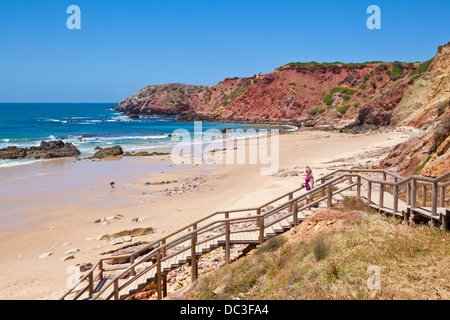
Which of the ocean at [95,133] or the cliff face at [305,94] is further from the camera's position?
the cliff face at [305,94]

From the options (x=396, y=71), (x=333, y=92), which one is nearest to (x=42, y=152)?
(x=333, y=92)

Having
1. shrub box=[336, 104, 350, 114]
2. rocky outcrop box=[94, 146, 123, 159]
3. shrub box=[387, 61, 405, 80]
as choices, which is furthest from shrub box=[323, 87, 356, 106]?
rocky outcrop box=[94, 146, 123, 159]

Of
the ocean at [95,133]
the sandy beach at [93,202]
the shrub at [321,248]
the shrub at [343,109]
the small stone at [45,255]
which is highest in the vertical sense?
the shrub at [343,109]

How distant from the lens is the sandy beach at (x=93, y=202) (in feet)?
38.5

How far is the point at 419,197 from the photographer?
389 inches

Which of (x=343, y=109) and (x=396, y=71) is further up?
(x=396, y=71)

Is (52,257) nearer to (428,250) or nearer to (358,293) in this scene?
(358,293)

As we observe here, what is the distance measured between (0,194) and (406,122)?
47.8 metres

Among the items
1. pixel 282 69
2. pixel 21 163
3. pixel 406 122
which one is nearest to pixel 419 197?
pixel 21 163

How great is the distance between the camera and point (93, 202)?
19500 mm

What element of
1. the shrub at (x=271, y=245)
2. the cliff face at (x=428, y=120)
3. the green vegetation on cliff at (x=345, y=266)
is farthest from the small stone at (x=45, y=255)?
the cliff face at (x=428, y=120)

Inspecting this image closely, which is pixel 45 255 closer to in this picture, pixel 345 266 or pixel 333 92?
pixel 345 266

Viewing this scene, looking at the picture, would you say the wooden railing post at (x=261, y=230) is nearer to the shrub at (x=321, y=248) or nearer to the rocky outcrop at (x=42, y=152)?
the shrub at (x=321, y=248)

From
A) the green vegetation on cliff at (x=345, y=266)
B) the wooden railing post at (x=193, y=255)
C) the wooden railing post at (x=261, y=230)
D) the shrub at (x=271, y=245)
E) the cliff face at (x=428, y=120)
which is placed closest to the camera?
the green vegetation on cliff at (x=345, y=266)
